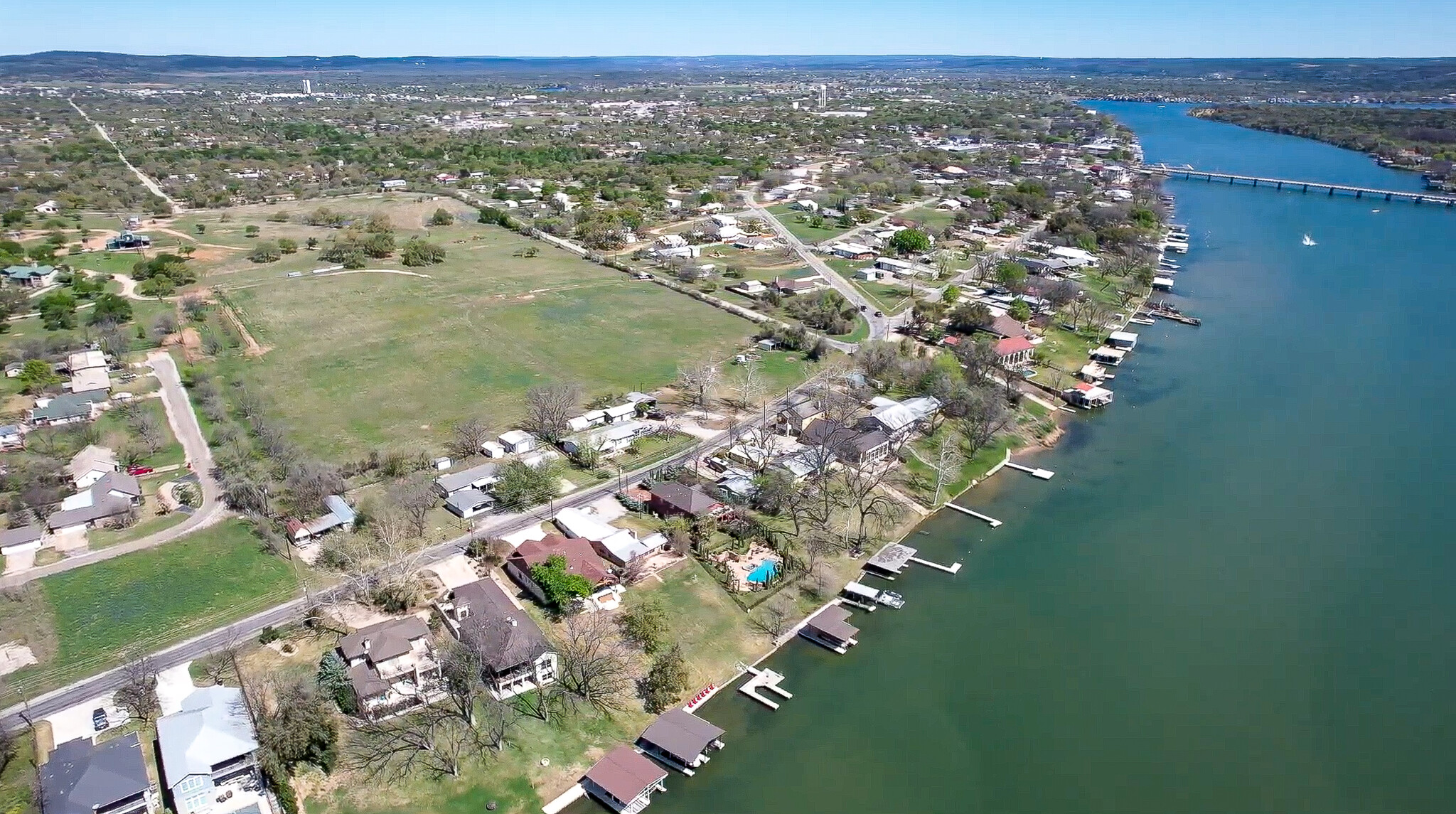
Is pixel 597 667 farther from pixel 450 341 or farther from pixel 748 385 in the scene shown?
pixel 450 341

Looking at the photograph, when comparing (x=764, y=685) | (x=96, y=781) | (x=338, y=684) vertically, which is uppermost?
(x=96, y=781)

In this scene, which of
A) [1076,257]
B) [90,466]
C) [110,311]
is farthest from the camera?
[1076,257]

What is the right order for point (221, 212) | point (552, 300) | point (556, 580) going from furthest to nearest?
point (221, 212) → point (552, 300) → point (556, 580)

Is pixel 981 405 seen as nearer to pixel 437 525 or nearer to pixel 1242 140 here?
pixel 437 525

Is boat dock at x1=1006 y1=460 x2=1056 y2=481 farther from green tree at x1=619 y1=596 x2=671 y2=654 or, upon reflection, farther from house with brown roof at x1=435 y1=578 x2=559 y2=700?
house with brown roof at x1=435 y1=578 x2=559 y2=700

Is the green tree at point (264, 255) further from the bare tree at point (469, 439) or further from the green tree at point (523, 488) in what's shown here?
the green tree at point (523, 488)

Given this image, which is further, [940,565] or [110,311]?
[110,311]

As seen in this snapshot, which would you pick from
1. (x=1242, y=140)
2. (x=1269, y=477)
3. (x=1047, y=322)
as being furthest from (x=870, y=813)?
(x=1242, y=140)

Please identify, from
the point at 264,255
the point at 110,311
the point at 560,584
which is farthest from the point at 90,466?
the point at 264,255
